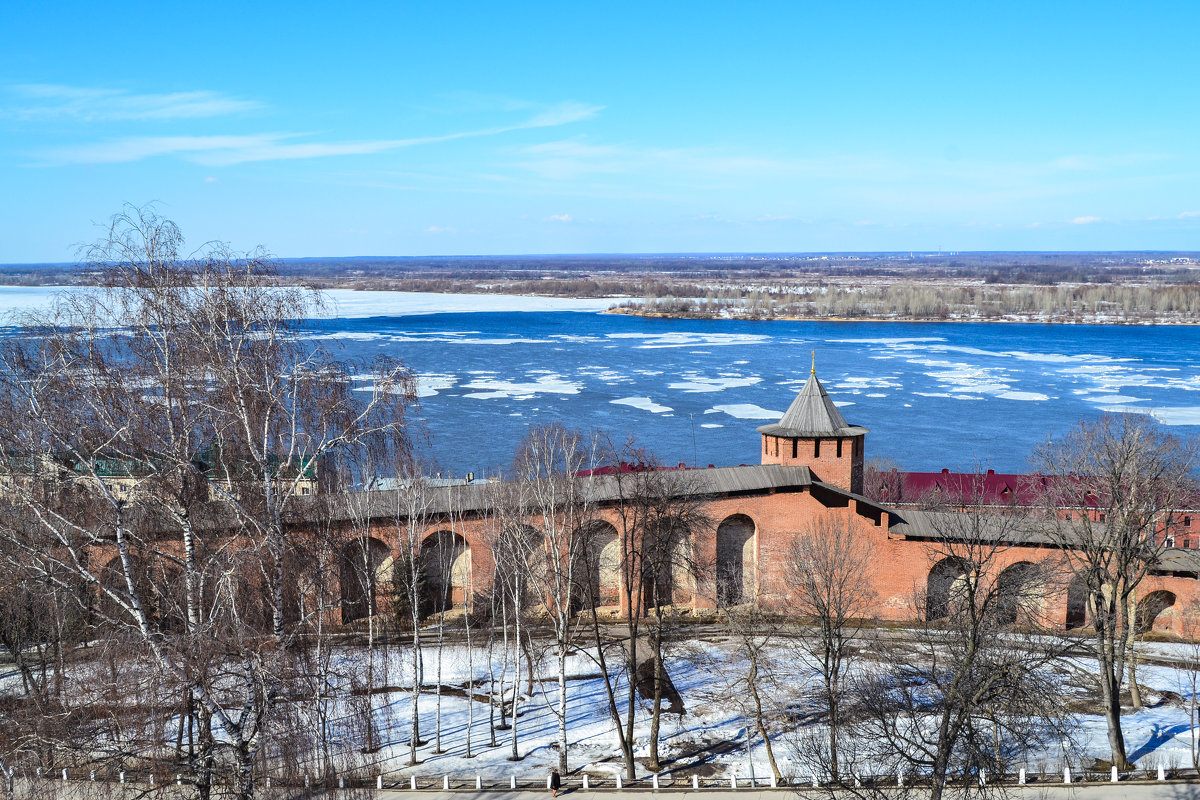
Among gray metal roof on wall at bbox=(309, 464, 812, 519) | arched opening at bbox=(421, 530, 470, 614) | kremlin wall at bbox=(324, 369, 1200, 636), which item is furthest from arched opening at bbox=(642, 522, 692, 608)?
arched opening at bbox=(421, 530, 470, 614)

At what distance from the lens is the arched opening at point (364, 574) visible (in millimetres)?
11582

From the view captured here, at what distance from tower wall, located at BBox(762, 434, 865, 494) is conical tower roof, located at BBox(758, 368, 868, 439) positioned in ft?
0.41

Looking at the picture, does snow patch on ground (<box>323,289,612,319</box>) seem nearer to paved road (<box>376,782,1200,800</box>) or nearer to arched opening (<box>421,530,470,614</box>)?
arched opening (<box>421,530,470,614</box>)

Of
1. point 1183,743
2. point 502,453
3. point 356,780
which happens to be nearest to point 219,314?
point 356,780

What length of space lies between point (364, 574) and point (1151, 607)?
1380cm

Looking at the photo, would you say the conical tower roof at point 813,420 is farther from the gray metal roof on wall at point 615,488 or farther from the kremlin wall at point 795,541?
the gray metal roof on wall at point 615,488

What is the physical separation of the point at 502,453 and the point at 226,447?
2221 centimetres

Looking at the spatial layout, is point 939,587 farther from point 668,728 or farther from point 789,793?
point 789,793

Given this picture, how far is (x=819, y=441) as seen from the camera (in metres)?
19.4

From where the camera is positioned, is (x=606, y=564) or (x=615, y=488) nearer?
(x=615, y=488)

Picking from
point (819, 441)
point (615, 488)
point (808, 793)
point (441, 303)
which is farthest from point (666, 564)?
point (441, 303)

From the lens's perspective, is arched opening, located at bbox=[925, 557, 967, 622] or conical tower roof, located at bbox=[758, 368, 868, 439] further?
conical tower roof, located at bbox=[758, 368, 868, 439]

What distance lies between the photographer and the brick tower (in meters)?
19.3

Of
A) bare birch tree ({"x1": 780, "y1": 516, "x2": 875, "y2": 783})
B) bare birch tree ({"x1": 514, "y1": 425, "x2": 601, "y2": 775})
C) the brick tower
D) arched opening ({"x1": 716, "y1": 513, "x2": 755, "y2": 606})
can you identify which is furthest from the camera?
the brick tower
